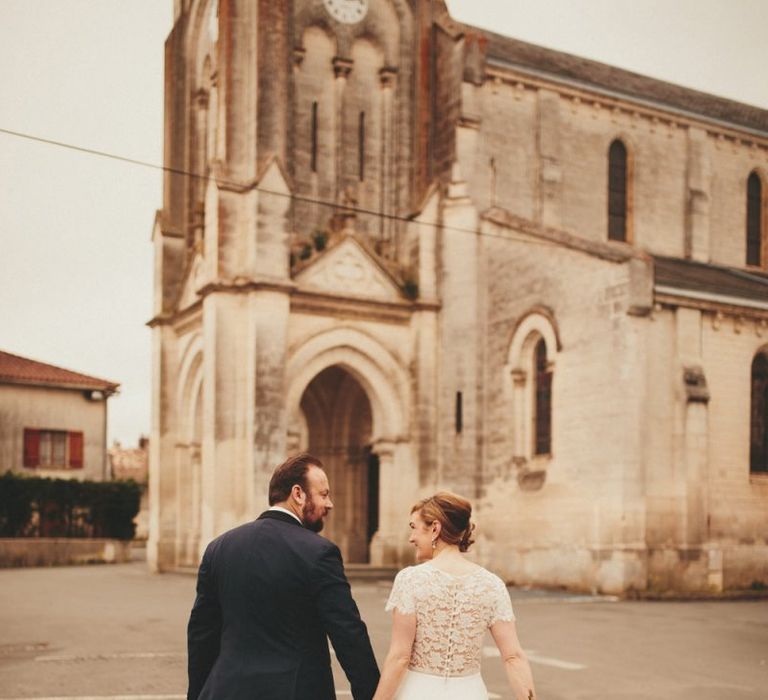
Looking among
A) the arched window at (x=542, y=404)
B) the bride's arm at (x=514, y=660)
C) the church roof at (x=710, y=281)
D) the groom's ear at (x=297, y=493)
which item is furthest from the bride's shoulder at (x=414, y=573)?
the arched window at (x=542, y=404)

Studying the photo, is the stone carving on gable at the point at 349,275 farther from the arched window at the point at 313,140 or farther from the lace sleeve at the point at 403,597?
the lace sleeve at the point at 403,597

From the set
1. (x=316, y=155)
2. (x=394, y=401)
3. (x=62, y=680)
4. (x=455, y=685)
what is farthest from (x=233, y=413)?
(x=455, y=685)

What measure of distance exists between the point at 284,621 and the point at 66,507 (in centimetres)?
3226

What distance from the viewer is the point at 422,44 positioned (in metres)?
30.1

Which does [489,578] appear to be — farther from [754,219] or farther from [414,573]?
[754,219]

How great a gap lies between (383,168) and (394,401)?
20.9ft

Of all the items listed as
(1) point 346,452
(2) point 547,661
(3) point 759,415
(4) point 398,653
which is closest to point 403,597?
(4) point 398,653

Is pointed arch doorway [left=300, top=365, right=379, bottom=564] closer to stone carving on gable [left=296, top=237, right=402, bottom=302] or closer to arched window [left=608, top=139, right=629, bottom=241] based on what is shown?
stone carving on gable [left=296, top=237, right=402, bottom=302]

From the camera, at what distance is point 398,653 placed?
15.4 ft

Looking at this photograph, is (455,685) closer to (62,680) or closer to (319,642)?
(319,642)

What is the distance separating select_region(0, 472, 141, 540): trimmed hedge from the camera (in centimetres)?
3375

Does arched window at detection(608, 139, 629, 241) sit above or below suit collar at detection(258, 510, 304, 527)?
above

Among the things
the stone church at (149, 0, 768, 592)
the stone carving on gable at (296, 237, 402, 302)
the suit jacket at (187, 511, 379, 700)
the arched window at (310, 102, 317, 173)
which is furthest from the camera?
the arched window at (310, 102, 317, 173)

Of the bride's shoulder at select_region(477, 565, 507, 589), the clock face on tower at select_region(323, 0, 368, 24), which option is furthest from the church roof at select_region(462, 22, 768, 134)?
the bride's shoulder at select_region(477, 565, 507, 589)
